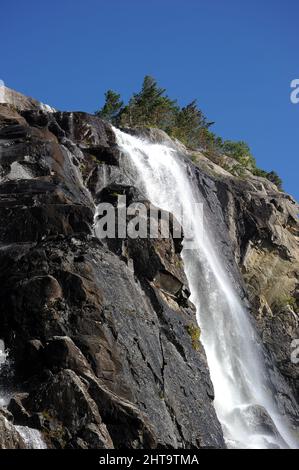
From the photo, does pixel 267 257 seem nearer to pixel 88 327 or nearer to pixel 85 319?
pixel 85 319

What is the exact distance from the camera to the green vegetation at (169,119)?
70625 mm

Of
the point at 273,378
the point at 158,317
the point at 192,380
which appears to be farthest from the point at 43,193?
the point at 273,378

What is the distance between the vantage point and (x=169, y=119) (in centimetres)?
7394

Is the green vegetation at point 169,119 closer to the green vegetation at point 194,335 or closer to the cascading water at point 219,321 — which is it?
the cascading water at point 219,321

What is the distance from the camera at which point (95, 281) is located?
27.3 meters

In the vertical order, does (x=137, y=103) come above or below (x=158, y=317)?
above

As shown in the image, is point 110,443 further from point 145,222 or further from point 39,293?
point 145,222

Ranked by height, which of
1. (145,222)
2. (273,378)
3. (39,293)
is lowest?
(273,378)

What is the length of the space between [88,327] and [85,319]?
0.30 meters

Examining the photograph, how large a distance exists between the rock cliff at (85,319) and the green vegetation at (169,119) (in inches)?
1124

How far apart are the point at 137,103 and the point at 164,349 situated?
151 ft


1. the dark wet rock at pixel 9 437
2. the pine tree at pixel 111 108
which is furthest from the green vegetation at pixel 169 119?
the dark wet rock at pixel 9 437

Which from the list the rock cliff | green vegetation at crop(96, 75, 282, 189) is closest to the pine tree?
green vegetation at crop(96, 75, 282, 189)

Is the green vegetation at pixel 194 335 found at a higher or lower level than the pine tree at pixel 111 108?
lower
